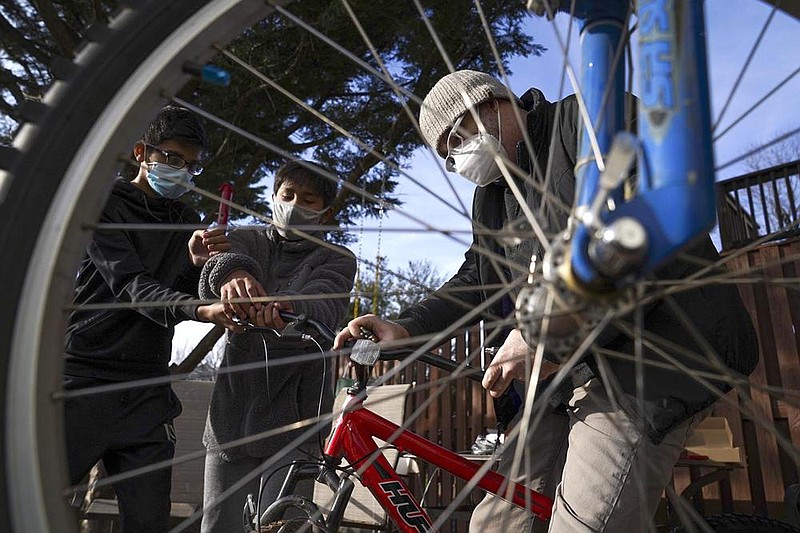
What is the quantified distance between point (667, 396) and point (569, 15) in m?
0.68

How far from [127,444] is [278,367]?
430mm

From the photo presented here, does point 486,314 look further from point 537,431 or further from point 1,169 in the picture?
point 1,169

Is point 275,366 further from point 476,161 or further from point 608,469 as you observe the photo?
point 608,469

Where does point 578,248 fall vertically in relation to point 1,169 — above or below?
below

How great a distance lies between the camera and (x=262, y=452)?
5.80 ft

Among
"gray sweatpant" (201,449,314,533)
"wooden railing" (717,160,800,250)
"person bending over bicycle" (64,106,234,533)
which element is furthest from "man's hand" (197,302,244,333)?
"wooden railing" (717,160,800,250)

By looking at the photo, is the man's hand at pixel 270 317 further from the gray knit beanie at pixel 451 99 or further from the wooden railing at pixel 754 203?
the wooden railing at pixel 754 203

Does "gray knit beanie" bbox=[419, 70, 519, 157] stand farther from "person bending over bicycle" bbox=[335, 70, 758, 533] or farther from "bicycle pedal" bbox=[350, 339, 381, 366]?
"bicycle pedal" bbox=[350, 339, 381, 366]

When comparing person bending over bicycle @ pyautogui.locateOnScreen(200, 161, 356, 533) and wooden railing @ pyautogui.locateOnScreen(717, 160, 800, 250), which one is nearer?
person bending over bicycle @ pyautogui.locateOnScreen(200, 161, 356, 533)

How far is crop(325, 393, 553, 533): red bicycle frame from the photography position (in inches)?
61.4

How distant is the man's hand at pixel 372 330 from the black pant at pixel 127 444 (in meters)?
0.54

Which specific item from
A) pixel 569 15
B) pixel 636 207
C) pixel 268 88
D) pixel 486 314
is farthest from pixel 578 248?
pixel 268 88

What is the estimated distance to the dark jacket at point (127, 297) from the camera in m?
1.58

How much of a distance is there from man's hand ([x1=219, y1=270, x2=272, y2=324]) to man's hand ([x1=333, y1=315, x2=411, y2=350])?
192 millimetres
